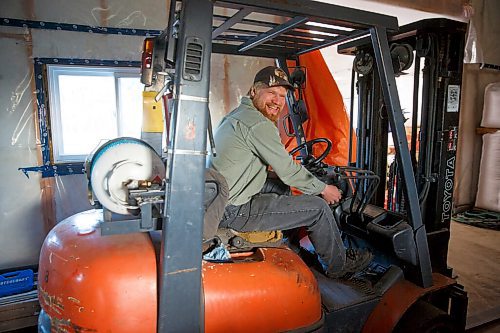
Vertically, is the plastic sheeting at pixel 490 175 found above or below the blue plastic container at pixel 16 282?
above

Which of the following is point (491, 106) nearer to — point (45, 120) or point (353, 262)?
point (353, 262)

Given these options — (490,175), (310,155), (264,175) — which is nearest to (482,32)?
(490,175)

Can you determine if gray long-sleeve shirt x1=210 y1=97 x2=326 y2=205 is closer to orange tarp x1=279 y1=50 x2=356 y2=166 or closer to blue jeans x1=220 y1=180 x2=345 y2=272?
blue jeans x1=220 y1=180 x2=345 y2=272

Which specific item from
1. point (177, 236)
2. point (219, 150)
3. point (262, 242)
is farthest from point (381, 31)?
point (177, 236)

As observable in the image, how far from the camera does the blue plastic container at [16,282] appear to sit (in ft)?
11.7

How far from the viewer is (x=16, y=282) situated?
3.67m

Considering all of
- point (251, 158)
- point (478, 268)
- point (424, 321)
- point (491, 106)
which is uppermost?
point (491, 106)

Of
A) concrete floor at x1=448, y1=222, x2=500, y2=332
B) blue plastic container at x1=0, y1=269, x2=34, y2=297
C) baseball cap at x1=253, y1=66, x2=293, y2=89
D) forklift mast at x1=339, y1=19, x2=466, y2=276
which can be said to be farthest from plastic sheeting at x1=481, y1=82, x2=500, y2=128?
blue plastic container at x1=0, y1=269, x2=34, y2=297

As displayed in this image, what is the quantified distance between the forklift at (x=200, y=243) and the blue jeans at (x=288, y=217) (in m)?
0.13

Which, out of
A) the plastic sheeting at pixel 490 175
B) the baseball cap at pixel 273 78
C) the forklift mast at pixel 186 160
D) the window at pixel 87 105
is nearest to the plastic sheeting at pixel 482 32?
the plastic sheeting at pixel 490 175

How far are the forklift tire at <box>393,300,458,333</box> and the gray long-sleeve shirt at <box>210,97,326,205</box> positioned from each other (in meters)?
1.06

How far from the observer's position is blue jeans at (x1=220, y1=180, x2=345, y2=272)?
231cm

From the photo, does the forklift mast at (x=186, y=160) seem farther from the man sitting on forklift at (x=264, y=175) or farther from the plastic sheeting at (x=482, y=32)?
the plastic sheeting at (x=482, y=32)

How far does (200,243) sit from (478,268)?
4316 mm
